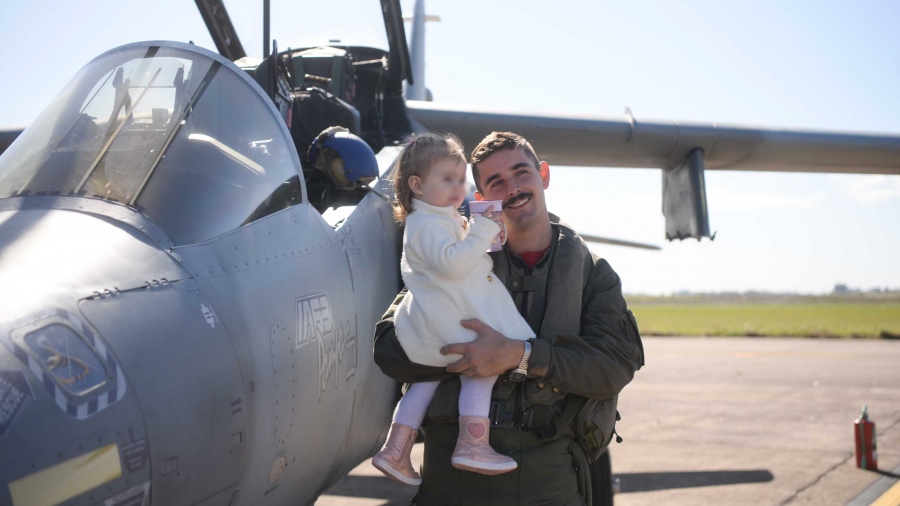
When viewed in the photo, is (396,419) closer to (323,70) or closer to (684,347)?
(323,70)

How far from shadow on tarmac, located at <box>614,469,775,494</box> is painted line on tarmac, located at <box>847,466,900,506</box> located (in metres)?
0.79

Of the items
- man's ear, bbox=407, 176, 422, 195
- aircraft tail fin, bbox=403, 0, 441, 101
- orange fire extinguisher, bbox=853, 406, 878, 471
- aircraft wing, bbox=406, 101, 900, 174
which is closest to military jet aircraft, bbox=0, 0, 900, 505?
man's ear, bbox=407, 176, 422, 195

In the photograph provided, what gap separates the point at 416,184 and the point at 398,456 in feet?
2.98

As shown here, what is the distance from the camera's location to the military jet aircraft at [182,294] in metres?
2.11

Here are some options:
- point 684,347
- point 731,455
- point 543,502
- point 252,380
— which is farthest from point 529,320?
point 684,347

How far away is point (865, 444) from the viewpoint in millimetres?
7355

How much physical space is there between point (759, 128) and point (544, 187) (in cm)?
704

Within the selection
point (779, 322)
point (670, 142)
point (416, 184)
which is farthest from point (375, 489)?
point (779, 322)

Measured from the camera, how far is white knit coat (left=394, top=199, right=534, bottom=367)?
2734 mm

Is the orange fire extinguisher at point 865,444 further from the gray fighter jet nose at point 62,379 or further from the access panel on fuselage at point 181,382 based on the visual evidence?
the gray fighter jet nose at point 62,379

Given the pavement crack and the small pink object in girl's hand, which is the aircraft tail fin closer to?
the pavement crack

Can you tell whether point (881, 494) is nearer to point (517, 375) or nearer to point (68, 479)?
point (517, 375)

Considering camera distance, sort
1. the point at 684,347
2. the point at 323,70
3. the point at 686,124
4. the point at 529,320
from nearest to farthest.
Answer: the point at 529,320, the point at 323,70, the point at 686,124, the point at 684,347

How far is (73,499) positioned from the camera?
2043 millimetres
